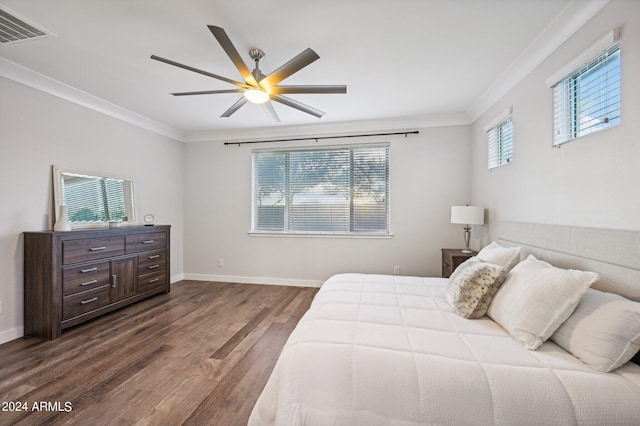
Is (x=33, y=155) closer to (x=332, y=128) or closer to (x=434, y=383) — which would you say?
(x=332, y=128)

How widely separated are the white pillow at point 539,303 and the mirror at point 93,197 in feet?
13.8

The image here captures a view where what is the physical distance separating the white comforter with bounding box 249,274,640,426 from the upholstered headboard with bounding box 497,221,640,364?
1.61 feet

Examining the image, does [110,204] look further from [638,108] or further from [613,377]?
[638,108]

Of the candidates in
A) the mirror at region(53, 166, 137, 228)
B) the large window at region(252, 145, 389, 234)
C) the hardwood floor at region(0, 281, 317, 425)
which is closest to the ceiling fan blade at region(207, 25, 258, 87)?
the large window at region(252, 145, 389, 234)

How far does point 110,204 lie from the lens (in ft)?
11.1

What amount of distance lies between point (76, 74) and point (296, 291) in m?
3.68

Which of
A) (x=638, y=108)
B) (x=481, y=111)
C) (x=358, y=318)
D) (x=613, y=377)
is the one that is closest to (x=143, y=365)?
(x=358, y=318)

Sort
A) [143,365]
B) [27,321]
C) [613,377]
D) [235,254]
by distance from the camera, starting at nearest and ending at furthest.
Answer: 1. [613,377]
2. [143,365]
3. [27,321]
4. [235,254]

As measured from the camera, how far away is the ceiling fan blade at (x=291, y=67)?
1.72 meters

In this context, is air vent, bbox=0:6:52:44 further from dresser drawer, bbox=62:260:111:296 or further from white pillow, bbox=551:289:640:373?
white pillow, bbox=551:289:640:373

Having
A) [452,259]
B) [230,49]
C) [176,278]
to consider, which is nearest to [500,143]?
[452,259]

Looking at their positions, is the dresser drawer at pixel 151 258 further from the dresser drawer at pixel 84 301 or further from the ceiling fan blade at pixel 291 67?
the ceiling fan blade at pixel 291 67

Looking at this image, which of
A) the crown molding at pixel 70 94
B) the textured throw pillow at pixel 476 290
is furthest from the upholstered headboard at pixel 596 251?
the crown molding at pixel 70 94

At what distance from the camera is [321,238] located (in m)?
4.20
